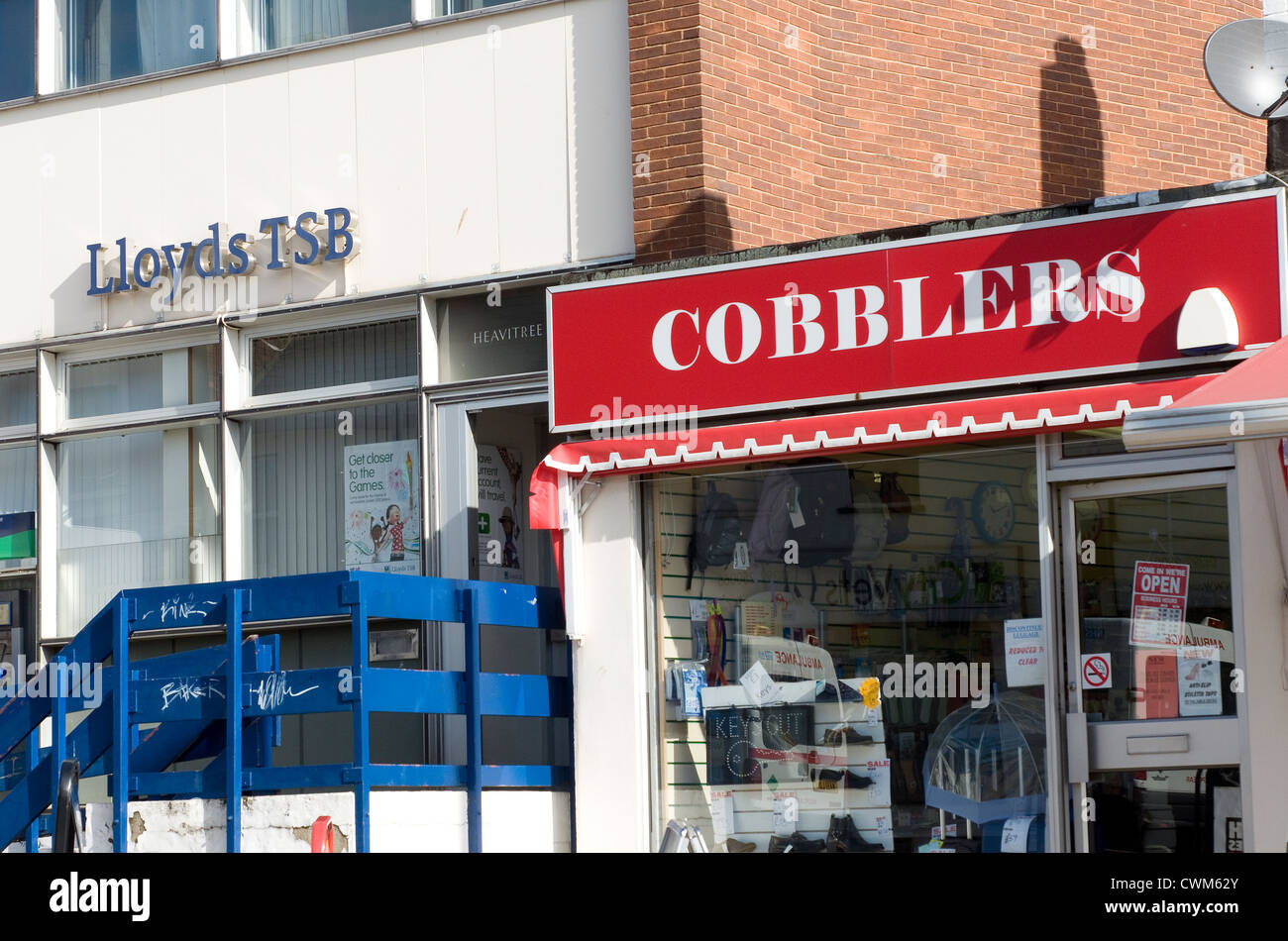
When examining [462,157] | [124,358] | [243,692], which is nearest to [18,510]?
[124,358]

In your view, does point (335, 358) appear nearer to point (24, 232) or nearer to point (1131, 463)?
point (24, 232)

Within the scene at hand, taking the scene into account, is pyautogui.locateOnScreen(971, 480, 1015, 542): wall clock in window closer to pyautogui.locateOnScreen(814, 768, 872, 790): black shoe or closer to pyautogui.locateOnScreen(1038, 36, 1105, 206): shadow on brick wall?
pyautogui.locateOnScreen(814, 768, 872, 790): black shoe

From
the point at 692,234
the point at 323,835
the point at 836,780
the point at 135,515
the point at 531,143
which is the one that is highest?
the point at 531,143

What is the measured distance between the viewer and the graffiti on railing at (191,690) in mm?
7887

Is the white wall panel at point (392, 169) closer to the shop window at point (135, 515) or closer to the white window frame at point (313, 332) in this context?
the white window frame at point (313, 332)

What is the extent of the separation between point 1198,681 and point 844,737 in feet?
5.61

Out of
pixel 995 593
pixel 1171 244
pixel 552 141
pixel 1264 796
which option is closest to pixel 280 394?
pixel 552 141

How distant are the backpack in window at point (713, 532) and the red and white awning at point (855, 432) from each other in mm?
249

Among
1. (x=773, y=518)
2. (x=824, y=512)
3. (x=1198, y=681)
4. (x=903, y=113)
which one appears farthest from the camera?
(x=903, y=113)

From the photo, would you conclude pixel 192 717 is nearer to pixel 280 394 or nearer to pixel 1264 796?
pixel 280 394

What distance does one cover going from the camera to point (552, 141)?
10.0 metres

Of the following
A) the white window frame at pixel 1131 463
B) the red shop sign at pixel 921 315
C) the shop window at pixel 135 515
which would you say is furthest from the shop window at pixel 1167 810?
the shop window at pixel 135 515

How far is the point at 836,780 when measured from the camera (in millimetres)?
8023

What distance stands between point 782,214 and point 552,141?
1.50 metres
